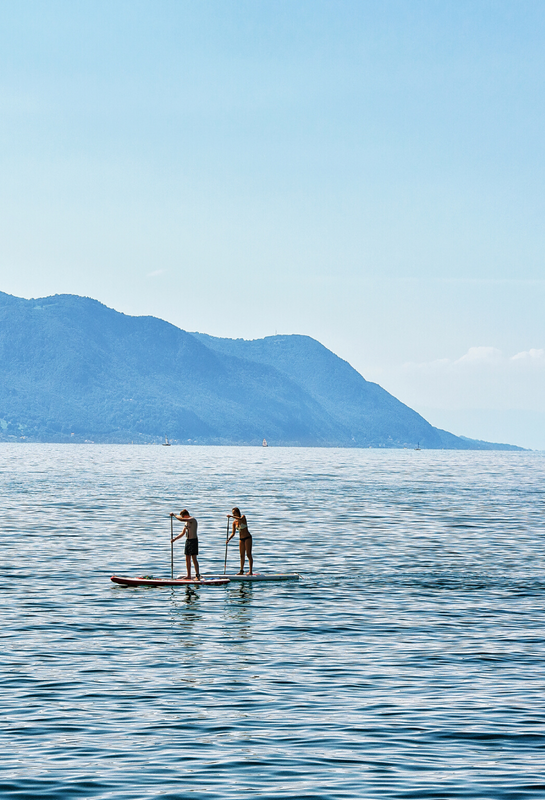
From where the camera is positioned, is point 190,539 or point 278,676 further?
point 190,539

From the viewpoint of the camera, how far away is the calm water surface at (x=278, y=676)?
16.8 meters

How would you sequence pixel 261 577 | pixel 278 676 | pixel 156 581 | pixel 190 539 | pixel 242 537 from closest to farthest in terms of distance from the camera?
pixel 278 676, pixel 156 581, pixel 190 539, pixel 261 577, pixel 242 537

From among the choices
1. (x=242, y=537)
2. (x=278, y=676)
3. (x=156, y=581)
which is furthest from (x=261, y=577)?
(x=278, y=676)

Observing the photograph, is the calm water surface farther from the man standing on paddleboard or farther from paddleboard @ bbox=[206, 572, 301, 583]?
the man standing on paddleboard

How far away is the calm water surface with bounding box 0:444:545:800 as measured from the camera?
55.1ft

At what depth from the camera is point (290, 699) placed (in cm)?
2177

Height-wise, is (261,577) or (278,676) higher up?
(261,577)

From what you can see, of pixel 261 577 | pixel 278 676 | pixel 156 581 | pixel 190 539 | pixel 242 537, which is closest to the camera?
pixel 278 676

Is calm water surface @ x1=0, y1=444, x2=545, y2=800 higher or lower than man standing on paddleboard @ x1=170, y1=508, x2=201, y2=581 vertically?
A: lower

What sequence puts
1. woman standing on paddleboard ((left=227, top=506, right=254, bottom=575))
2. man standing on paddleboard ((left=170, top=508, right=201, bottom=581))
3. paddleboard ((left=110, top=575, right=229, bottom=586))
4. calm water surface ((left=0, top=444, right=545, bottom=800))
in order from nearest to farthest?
calm water surface ((left=0, top=444, right=545, bottom=800)) < paddleboard ((left=110, top=575, right=229, bottom=586)) < man standing on paddleboard ((left=170, top=508, right=201, bottom=581)) < woman standing on paddleboard ((left=227, top=506, right=254, bottom=575))

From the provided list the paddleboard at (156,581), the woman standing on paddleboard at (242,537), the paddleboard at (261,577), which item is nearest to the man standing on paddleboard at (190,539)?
the paddleboard at (156,581)

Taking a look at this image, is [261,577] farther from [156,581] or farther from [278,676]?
[278,676]

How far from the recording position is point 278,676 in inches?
945

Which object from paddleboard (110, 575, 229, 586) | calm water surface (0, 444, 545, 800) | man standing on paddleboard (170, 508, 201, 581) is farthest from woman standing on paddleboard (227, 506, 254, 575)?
paddleboard (110, 575, 229, 586)
